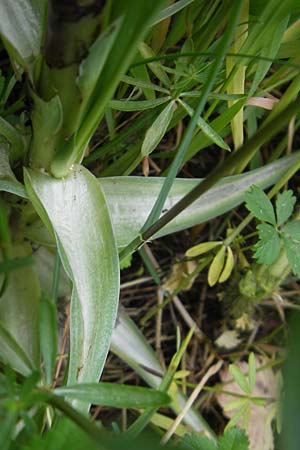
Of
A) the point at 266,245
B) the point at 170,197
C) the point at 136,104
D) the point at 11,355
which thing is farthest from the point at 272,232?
the point at 11,355

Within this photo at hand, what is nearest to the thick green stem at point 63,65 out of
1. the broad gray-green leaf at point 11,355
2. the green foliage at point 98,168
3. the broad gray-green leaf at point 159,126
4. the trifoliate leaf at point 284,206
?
the green foliage at point 98,168

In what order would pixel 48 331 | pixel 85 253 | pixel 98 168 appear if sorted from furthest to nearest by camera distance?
pixel 98 168 < pixel 85 253 < pixel 48 331

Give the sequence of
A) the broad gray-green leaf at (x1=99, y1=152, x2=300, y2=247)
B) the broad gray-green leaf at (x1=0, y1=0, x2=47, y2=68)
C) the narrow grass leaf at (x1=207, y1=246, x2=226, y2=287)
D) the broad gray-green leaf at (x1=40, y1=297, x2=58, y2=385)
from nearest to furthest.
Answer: the broad gray-green leaf at (x1=40, y1=297, x2=58, y2=385)
the broad gray-green leaf at (x1=0, y1=0, x2=47, y2=68)
the broad gray-green leaf at (x1=99, y1=152, x2=300, y2=247)
the narrow grass leaf at (x1=207, y1=246, x2=226, y2=287)

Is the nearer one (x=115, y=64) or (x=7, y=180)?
(x=115, y=64)

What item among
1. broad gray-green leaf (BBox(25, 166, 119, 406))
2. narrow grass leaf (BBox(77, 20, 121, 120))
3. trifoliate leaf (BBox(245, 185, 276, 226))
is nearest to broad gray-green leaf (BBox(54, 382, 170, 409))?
broad gray-green leaf (BBox(25, 166, 119, 406))

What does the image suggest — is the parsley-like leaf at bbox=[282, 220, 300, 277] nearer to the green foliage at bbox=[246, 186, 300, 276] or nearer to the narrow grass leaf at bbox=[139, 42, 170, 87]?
the green foliage at bbox=[246, 186, 300, 276]

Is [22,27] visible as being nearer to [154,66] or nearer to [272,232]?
[154,66]

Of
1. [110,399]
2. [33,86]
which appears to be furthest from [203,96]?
[110,399]
